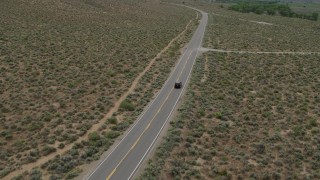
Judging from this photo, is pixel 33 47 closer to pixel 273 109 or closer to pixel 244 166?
pixel 273 109

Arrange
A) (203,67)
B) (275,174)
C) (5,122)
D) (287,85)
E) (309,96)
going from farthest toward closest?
(203,67), (287,85), (309,96), (5,122), (275,174)

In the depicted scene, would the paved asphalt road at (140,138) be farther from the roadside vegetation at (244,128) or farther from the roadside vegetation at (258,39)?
the roadside vegetation at (258,39)

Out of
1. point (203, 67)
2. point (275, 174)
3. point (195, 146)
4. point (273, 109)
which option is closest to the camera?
point (275, 174)

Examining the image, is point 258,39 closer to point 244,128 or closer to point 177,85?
point 177,85

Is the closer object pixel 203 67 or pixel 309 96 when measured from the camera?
pixel 309 96

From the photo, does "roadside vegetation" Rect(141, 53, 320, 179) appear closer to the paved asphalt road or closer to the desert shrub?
the paved asphalt road

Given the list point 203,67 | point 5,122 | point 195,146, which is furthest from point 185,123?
point 203,67

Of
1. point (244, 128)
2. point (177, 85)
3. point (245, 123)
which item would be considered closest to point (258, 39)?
point (177, 85)

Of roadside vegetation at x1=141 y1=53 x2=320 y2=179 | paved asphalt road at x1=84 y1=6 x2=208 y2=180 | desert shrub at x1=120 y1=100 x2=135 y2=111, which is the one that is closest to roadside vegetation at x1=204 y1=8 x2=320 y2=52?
roadside vegetation at x1=141 y1=53 x2=320 y2=179
